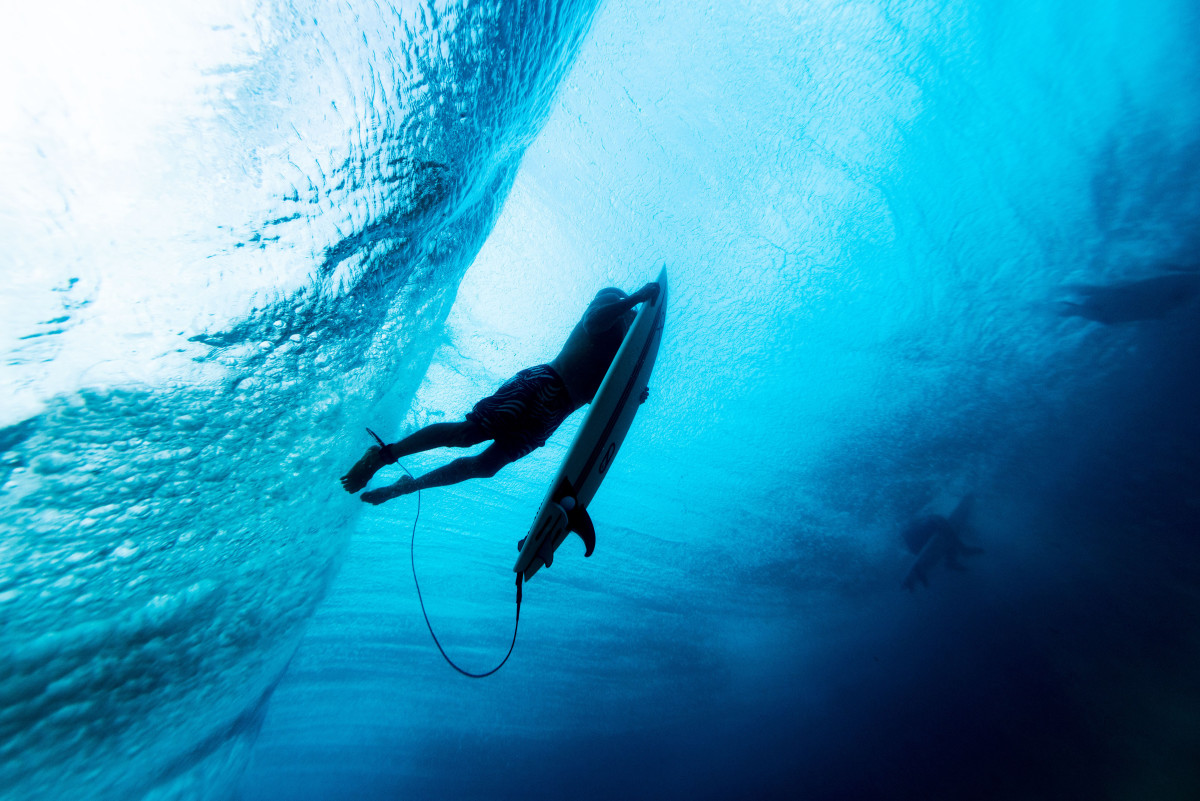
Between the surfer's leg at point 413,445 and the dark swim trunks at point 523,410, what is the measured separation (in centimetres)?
12

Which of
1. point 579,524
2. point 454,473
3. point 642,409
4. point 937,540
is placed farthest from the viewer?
point 937,540

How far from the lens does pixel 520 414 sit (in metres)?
2.78

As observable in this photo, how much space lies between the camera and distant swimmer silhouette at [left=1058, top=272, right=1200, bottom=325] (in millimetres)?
7379

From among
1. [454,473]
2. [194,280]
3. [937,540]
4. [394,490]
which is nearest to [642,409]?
[454,473]

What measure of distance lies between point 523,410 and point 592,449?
0.53m

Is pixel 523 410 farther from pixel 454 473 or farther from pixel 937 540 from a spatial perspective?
pixel 937 540

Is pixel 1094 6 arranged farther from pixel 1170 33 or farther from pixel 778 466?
pixel 778 466

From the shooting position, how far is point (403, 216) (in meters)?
3.34

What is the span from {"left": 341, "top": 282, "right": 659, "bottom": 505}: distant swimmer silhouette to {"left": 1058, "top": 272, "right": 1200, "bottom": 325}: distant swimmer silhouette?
9946 millimetres

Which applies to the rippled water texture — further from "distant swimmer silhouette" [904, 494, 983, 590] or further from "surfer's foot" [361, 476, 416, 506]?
"distant swimmer silhouette" [904, 494, 983, 590]

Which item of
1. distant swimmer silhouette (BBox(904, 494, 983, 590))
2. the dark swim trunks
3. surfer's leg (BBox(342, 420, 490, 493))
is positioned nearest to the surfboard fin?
the dark swim trunks

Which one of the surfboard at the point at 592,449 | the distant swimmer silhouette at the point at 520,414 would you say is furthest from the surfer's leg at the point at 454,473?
the surfboard at the point at 592,449

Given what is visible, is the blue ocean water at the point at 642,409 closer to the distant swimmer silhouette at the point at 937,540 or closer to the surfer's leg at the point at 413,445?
the distant swimmer silhouette at the point at 937,540

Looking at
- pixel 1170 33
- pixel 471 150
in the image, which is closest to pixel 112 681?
pixel 471 150
